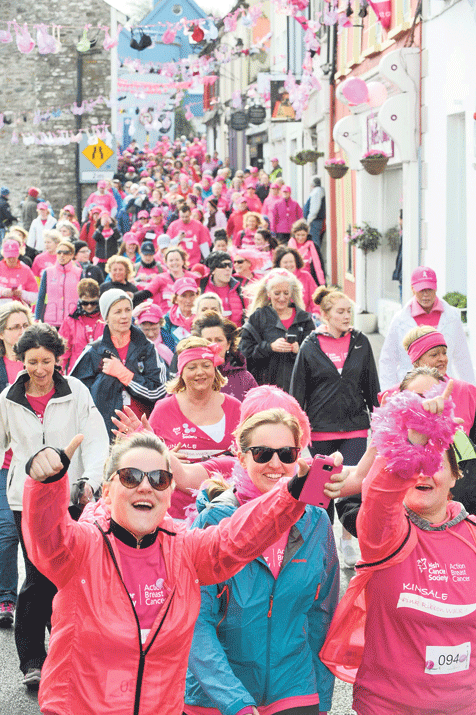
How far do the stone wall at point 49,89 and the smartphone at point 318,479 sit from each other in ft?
114

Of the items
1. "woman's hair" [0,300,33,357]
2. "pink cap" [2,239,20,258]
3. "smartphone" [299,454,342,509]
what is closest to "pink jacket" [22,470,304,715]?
"smartphone" [299,454,342,509]

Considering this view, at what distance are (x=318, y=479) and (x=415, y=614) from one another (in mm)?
825

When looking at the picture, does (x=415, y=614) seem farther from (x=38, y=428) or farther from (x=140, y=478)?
(x=38, y=428)

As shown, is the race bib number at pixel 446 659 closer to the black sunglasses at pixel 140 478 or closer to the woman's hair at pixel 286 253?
the black sunglasses at pixel 140 478

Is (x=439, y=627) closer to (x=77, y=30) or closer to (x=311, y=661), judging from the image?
(x=311, y=661)

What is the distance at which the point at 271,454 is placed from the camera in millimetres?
3471

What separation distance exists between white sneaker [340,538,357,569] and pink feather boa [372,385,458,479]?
4.13 meters

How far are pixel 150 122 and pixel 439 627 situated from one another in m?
60.2

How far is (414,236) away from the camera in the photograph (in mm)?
13992

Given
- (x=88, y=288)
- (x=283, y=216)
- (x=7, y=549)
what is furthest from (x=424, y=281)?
(x=283, y=216)

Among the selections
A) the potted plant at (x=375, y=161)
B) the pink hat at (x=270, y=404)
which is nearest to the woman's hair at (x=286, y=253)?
the potted plant at (x=375, y=161)

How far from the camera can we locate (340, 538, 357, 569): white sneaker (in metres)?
6.90

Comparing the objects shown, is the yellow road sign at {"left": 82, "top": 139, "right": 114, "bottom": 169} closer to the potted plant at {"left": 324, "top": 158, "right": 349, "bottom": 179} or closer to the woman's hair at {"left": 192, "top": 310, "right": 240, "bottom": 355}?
the potted plant at {"left": 324, "top": 158, "right": 349, "bottom": 179}

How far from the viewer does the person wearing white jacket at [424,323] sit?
743 cm
